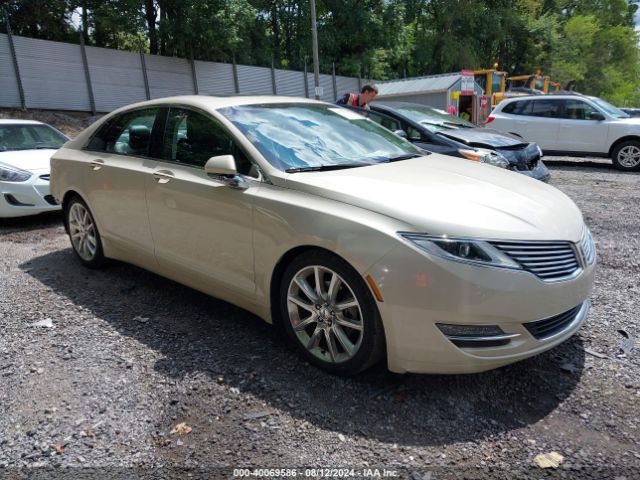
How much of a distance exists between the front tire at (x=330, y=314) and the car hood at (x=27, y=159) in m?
4.86

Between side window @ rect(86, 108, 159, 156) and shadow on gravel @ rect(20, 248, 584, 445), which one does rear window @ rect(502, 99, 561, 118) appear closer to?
shadow on gravel @ rect(20, 248, 584, 445)

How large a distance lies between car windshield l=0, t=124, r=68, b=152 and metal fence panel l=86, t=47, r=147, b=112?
38.5 ft

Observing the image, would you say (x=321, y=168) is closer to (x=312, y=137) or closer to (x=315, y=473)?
(x=312, y=137)

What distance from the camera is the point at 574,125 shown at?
11.5 metres

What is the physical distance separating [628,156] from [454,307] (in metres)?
10.6

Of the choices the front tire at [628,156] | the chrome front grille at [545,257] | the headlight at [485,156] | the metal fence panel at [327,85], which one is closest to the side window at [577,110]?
the front tire at [628,156]

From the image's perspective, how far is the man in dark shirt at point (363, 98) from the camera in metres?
7.73

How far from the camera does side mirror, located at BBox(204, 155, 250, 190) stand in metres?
3.05

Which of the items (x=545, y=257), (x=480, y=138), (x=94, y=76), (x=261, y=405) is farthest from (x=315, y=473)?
(x=94, y=76)

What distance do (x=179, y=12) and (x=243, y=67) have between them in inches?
177

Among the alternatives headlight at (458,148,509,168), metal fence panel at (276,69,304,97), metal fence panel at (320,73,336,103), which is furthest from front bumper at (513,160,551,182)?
metal fence panel at (320,73,336,103)

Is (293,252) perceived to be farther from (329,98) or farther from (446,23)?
(446,23)

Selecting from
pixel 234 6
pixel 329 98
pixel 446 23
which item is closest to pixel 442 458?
pixel 234 6

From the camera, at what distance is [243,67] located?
2444cm
